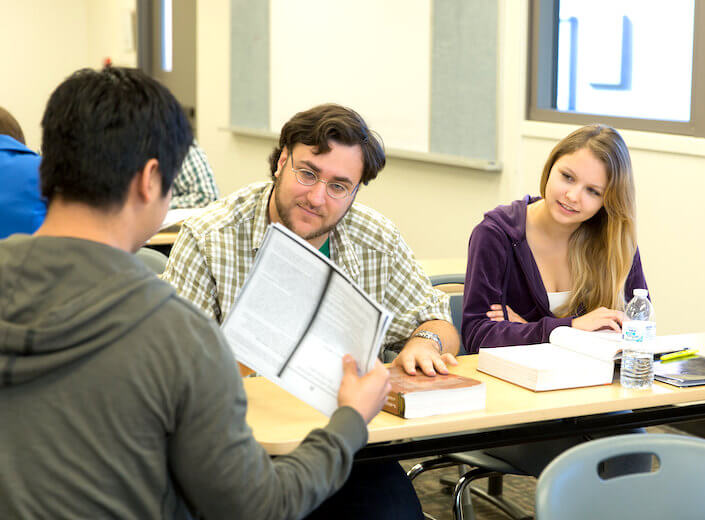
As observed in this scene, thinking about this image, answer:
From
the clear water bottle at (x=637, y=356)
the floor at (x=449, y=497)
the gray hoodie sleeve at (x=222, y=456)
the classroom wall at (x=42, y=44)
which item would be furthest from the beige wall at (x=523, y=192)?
the classroom wall at (x=42, y=44)

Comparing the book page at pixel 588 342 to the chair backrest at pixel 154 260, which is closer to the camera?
the book page at pixel 588 342

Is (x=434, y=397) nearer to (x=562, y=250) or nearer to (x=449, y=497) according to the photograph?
(x=562, y=250)

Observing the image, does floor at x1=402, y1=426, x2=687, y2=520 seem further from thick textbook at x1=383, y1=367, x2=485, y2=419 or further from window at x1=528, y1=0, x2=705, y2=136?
window at x1=528, y1=0, x2=705, y2=136

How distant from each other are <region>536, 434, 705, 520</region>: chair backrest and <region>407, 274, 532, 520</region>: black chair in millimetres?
680

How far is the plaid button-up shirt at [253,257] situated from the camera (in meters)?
2.08

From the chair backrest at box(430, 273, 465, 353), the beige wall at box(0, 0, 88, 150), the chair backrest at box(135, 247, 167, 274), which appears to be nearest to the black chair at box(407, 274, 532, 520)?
the chair backrest at box(430, 273, 465, 353)

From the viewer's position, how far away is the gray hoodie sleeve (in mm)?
1062

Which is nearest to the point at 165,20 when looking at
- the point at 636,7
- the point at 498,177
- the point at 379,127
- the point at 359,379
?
the point at 379,127

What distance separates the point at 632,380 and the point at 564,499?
64 cm

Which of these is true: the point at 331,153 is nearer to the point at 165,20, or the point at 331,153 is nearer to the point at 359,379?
the point at 359,379

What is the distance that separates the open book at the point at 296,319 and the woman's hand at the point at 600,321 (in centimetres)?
105

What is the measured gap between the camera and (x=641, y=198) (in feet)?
12.8

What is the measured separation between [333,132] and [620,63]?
2493 millimetres

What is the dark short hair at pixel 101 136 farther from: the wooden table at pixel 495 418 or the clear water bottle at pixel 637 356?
the clear water bottle at pixel 637 356
